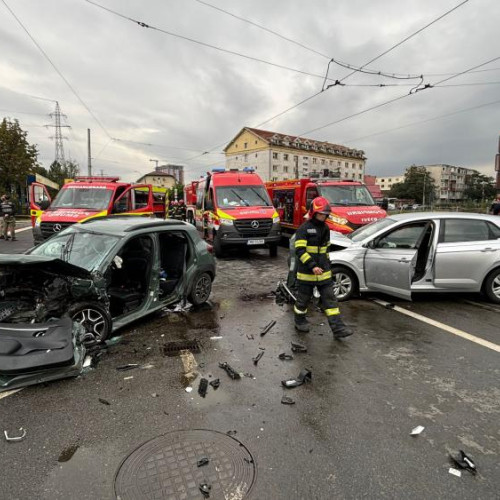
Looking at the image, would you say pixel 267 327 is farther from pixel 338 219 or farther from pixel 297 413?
pixel 338 219

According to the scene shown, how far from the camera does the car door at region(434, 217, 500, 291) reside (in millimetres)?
6188

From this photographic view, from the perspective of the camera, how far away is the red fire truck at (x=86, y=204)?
33.7ft

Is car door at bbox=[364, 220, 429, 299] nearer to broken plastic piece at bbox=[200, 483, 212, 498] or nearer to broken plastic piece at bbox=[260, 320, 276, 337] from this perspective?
broken plastic piece at bbox=[260, 320, 276, 337]

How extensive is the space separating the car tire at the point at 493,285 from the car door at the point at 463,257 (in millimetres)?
133

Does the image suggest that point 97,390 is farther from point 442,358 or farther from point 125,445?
point 442,358

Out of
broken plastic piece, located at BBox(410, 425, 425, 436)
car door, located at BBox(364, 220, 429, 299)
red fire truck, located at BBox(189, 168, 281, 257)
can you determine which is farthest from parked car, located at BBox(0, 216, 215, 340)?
red fire truck, located at BBox(189, 168, 281, 257)

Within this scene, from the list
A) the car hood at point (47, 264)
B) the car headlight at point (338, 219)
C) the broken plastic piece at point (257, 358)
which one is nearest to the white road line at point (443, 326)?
the broken plastic piece at point (257, 358)

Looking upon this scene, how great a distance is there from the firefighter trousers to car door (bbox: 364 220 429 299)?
1686 mm

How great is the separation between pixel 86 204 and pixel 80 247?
709 centimetres

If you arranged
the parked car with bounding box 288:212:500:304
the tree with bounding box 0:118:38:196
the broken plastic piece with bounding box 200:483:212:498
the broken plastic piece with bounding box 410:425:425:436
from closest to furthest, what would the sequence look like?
1. the broken plastic piece with bounding box 200:483:212:498
2. the broken plastic piece with bounding box 410:425:425:436
3. the parked car with bounding box 288:212:500:304
4. the tree with bounding box 0:118:38:196

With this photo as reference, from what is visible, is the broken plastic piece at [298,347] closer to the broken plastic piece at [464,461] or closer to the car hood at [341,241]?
the broken plastic piece at [464,461]

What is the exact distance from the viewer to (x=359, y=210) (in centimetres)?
1130

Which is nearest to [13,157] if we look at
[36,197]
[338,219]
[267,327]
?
[36,197]

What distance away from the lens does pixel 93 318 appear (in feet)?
13.7
